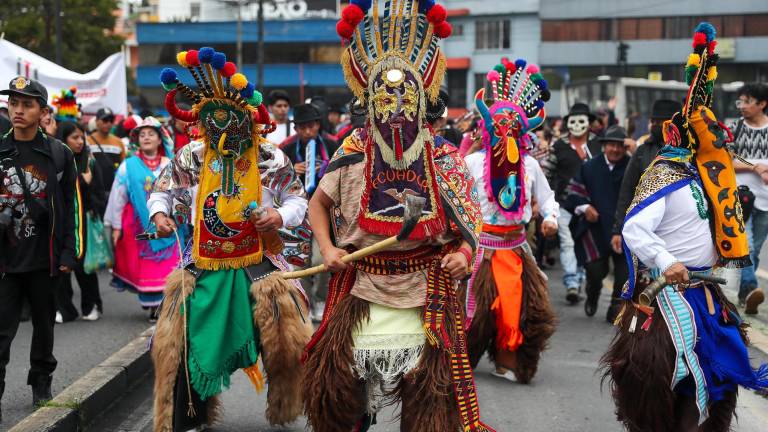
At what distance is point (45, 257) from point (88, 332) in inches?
119

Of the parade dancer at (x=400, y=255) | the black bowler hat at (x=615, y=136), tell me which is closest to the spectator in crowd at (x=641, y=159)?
the black bowler hat at (x=615, y=136)

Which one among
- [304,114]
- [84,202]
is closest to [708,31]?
[304,114]

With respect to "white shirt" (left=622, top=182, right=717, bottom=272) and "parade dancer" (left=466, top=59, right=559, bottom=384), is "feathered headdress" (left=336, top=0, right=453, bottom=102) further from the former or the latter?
"parade dancer" (left=466, top=59, right=559, bottom=384)

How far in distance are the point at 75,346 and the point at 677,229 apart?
211 inches

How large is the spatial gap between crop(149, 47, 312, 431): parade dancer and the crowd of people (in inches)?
0.5

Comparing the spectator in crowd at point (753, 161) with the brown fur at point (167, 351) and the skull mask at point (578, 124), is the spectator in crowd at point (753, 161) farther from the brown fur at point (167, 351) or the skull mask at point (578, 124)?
the brown fur at point (167, 351)

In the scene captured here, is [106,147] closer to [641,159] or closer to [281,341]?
[641,159]

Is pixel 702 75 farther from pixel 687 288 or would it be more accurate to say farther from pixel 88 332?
pixel 88 332

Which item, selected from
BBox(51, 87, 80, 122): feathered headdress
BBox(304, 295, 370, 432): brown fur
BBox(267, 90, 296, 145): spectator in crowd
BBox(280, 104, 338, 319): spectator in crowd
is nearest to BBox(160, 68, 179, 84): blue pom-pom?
BBox(304, 295, 370, 432): brown fur

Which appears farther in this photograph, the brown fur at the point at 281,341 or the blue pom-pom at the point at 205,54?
the brown fur at the point at 281,341

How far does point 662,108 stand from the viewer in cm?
847

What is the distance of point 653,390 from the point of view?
4.97 m

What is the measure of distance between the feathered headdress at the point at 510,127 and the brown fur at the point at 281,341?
2130 millimetres

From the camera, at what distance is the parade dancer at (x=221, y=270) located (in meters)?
5.59
